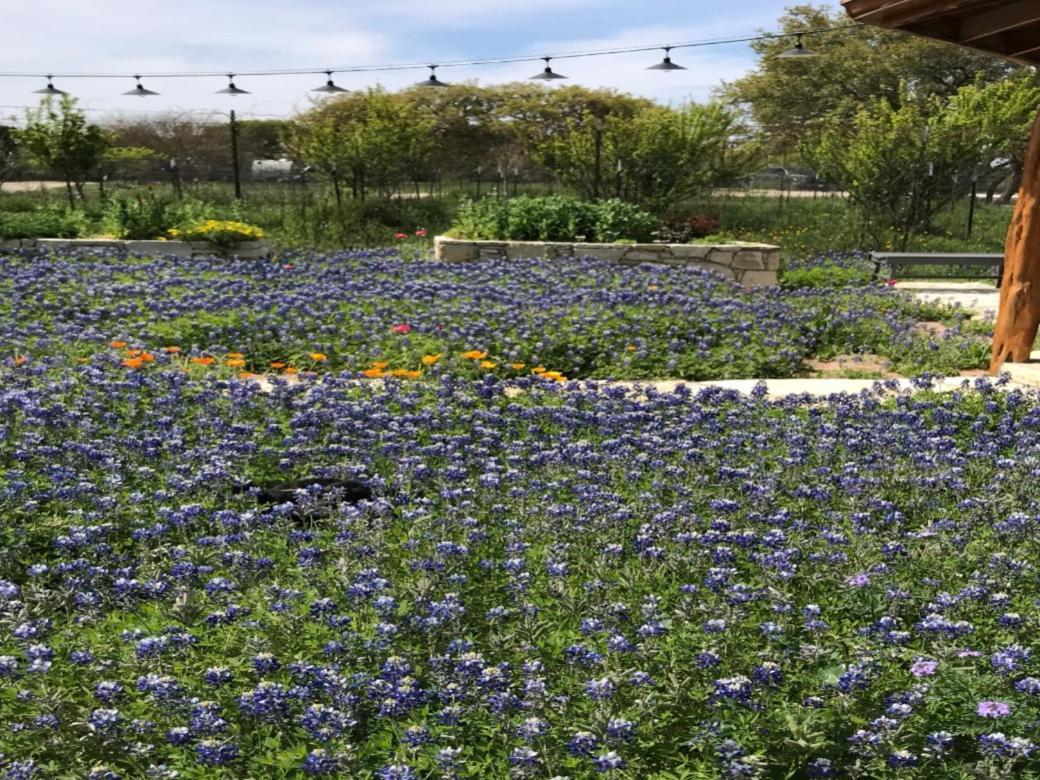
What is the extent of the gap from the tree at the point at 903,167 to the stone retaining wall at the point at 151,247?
11611mm

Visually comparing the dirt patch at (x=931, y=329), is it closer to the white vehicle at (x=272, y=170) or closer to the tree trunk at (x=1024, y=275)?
the tree trunk at (x=1024, y=275)

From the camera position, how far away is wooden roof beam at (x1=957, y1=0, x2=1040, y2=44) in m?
6.80

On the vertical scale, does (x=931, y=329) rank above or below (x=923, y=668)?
above

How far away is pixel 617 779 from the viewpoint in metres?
2.76

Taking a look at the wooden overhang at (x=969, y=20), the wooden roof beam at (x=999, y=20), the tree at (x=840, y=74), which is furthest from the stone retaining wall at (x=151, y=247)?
the tree at (x=840, y=74)

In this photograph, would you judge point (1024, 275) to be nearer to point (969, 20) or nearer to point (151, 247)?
point (969, 20)

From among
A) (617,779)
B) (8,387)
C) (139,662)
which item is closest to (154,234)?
(8,387)

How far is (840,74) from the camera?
34500 millimetres

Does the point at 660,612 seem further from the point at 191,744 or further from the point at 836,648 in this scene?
the point at 191,744

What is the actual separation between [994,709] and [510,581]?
1.68 metres

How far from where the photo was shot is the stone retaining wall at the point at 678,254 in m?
14.2

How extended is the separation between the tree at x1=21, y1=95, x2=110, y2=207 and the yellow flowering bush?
6716 millimetres

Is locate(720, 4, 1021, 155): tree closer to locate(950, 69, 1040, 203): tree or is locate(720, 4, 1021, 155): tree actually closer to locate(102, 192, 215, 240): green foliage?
locate(950, 69, 1040, 203): tree

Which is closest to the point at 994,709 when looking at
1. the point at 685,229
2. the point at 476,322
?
the point at 476,322
